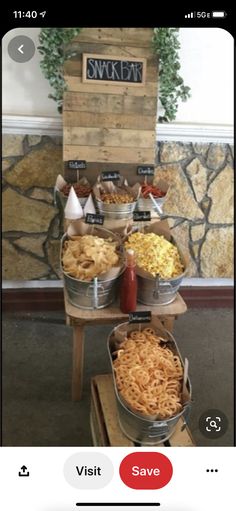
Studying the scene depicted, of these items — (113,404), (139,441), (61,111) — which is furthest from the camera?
(61,111)

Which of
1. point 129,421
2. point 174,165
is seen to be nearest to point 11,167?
point 174,165

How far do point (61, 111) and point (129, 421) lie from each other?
3.88 ft

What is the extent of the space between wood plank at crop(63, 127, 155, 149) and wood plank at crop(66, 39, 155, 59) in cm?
25

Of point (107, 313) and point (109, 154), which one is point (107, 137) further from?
point (107, 313)

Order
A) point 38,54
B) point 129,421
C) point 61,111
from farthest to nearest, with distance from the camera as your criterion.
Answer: point 61,111 < point 38,54 < point 129,421

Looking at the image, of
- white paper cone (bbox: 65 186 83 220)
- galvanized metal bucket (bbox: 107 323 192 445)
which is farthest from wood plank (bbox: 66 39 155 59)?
galvanized metal bucket (bbox: 107 323 192 445)

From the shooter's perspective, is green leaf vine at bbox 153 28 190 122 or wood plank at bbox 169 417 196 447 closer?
wood plank at bbox 169 417 196 447

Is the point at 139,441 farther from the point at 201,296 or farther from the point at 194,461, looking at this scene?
the point at 201,296

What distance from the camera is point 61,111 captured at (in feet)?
5.72

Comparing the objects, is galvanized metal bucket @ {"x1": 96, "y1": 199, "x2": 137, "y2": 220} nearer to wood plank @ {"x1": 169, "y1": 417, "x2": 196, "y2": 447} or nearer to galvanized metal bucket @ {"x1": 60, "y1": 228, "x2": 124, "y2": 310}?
galvanized metal bucket @ {"x1": 60, "y1": 228, "x2": 124, "y2": 310}

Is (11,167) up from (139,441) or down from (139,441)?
up

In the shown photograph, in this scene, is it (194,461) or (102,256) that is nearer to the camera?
(194,461)

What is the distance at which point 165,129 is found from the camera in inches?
72.8

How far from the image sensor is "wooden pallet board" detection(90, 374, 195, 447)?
0.97m
